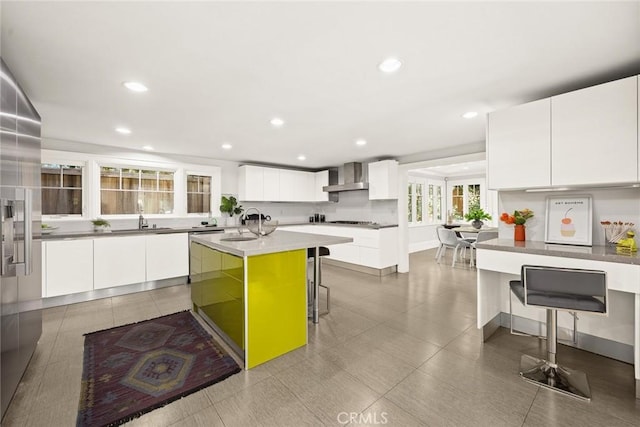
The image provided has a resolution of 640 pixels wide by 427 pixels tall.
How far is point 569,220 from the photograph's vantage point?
2.49 m

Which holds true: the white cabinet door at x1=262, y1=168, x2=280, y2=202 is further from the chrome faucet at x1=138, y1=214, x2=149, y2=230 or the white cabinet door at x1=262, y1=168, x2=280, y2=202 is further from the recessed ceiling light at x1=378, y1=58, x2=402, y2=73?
the recessed ceiling light at x1=378, y1=58, x2=402, y2=73

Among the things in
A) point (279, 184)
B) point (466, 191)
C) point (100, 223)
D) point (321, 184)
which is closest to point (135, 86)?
point (100, 223)

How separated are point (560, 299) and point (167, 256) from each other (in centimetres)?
492

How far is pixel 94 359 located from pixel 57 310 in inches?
74.2

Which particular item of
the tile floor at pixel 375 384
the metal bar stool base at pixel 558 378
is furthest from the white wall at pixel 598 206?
the metal bar stool base at pixel 558 378

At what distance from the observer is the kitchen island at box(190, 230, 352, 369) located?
217 centimetres

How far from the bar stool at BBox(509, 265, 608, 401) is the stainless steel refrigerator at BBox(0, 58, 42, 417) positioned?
131 inches

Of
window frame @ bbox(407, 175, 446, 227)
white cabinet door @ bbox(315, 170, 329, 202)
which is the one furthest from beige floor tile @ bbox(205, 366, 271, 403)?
window frame @ bbox(407, 175, 446, 227)

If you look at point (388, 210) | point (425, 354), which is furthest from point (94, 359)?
point (388, 210)

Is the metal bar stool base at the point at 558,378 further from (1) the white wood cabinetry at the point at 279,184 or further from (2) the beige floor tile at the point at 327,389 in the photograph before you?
(1) the white wood cabinetry at the point at 279,184

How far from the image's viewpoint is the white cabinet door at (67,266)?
3.50 metres

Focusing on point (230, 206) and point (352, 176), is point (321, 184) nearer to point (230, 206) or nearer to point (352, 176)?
point (352, 176)

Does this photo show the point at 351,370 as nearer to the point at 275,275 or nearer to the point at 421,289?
the point at 275,275

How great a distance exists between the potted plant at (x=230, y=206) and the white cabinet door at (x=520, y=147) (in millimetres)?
4668
